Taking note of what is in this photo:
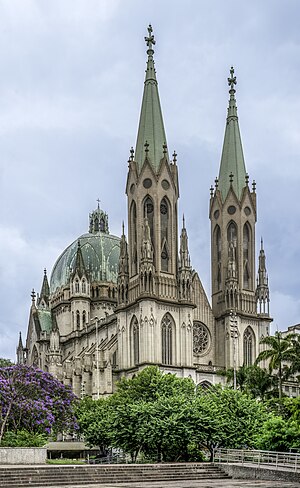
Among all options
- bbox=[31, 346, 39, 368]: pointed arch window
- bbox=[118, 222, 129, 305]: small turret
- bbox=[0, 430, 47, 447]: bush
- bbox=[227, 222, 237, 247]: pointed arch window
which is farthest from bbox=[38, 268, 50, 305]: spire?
bbox=[0, 430, 47, 447]: bush

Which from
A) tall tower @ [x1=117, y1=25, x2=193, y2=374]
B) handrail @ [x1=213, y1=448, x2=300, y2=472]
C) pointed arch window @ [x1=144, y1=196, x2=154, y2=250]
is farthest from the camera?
pointed arch window @ [x1=144, y1=196, x2=154, y2=250]

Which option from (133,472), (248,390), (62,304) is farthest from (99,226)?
(133,472)

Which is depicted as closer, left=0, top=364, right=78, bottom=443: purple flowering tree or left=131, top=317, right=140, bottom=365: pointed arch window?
left=0, top=364, right=78, bottom=443: purple flowering tree

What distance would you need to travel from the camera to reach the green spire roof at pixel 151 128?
255ft

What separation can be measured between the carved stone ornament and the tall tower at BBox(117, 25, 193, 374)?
16.9 feet

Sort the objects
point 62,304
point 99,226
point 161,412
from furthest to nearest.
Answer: point 99,226
point 62,304
point 161,412

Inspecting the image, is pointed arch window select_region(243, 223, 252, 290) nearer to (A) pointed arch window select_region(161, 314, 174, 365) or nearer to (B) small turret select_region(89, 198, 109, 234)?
(A) pointed arch window select_region(161, 314, 174, 365)

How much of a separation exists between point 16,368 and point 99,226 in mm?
63689

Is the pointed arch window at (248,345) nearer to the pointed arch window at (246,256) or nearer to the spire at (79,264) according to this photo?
the pointed arch window at (246,256)

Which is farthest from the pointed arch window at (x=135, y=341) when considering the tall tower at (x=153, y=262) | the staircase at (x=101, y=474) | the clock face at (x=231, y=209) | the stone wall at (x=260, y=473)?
the stone wall at (x=260, y=473)

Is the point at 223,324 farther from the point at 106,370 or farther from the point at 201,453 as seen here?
the point at 201,453

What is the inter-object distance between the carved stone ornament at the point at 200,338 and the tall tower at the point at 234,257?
123 centimetres

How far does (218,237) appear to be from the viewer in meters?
83.1

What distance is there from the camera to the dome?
102 m
